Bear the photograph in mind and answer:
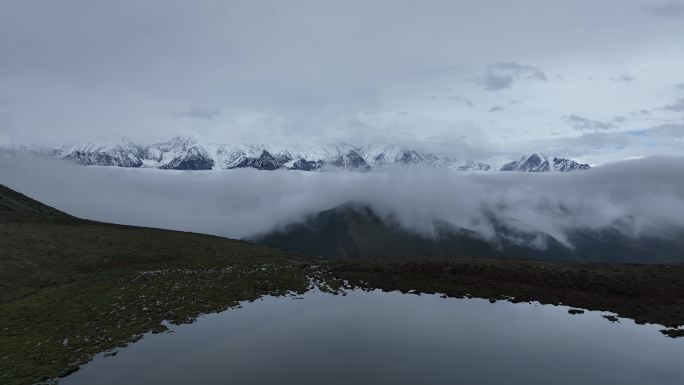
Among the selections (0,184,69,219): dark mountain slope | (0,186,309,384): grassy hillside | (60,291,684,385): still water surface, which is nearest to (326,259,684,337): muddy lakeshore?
(60,291,684,385): still water surface

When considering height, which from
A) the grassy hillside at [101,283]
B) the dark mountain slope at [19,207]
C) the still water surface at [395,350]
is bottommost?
the still water surface at [395,350]

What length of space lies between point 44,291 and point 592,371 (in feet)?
176

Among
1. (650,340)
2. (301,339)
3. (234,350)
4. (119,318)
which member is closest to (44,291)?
(119,318)

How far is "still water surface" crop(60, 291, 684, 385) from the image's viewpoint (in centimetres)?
2614

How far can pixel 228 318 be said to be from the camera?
1487 inches

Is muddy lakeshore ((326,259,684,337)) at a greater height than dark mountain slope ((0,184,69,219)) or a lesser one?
lesser

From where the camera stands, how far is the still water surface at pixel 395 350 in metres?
26.1

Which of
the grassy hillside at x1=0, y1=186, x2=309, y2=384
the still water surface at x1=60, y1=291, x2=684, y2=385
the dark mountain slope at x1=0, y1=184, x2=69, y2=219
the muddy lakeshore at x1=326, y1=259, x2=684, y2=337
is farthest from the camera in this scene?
the dark mountain slope at x1=0, y1=184, x2=69, y2=219

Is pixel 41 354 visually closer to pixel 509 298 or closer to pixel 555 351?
pixel 555 351

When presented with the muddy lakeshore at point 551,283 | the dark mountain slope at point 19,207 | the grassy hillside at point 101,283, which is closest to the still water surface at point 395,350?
the grassy hillside at point 101,283

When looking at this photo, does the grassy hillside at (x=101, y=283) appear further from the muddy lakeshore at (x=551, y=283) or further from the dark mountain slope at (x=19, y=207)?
the muddy lakeshore at (x=551, y=283)

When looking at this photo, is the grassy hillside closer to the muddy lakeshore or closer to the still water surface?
the still water surface

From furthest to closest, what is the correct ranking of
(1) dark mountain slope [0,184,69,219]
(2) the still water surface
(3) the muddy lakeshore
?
(1) dark mountain slope [0,184,69,219] < (3) the muddy lakeshore < (2) the still water surface

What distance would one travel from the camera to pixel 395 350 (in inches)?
1206
